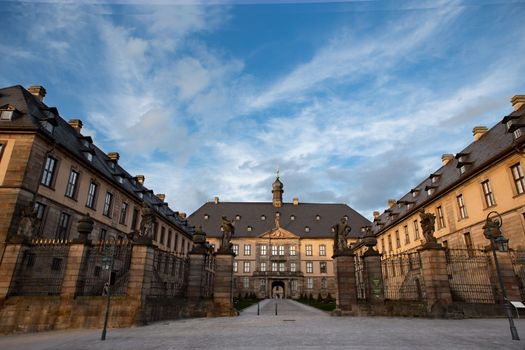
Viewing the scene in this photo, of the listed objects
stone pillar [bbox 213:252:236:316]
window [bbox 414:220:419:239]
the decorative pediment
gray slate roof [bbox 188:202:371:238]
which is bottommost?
stone pillar [bbox 213:252:236:316]

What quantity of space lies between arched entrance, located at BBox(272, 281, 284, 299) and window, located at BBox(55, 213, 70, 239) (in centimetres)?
4376

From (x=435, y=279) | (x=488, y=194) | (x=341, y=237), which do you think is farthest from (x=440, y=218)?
(x=341, y=237)

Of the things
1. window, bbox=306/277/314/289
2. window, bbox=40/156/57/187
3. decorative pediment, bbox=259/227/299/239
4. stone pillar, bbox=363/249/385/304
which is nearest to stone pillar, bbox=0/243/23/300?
window, bbox=40/156/57/187

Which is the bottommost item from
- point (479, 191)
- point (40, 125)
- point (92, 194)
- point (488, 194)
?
point (488, 194)

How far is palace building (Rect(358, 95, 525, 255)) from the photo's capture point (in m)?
21.5

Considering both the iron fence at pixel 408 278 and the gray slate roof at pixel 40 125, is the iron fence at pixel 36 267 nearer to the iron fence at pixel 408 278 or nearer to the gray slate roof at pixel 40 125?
the gray slate roof at pixel 40 125

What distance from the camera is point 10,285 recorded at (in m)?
14.3

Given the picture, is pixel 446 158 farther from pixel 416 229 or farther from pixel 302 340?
pixel 302 340

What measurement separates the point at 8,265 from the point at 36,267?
1.21m

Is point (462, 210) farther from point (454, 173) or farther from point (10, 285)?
point (10, 285)

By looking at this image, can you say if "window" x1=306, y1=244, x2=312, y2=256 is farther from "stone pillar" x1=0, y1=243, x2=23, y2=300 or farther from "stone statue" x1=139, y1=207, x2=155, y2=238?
"stone pillar" x1=0, y1=243, x2=23, y2=300

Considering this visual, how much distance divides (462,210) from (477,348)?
24.5 m

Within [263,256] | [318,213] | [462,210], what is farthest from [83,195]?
[318,213]

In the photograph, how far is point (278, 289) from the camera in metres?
61.8
